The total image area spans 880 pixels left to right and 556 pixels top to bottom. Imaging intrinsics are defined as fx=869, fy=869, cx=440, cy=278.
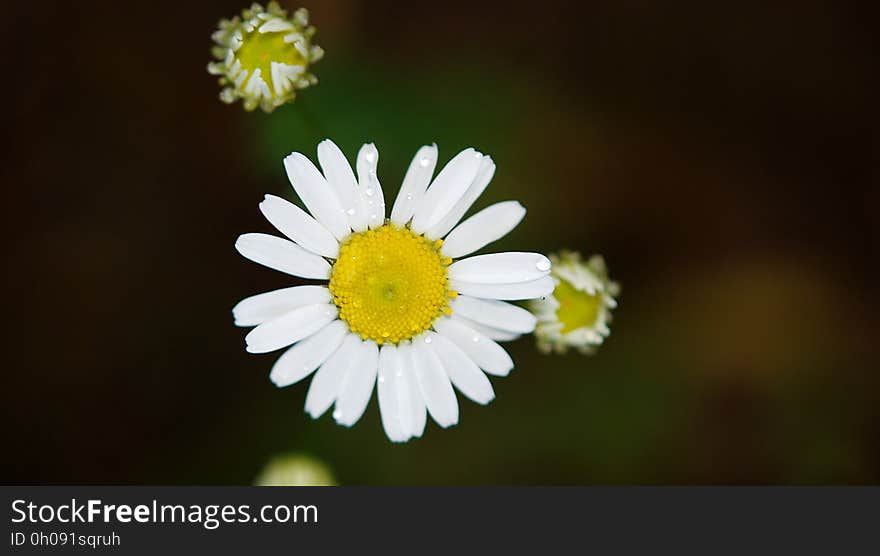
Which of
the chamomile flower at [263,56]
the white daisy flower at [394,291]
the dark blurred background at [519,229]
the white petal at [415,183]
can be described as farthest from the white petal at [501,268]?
the dark blurred background at [519,229]

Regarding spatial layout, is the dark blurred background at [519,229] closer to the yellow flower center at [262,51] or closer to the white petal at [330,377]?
the yellow flower center at [262,51]

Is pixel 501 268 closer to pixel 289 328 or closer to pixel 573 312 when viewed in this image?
pixel 573 312

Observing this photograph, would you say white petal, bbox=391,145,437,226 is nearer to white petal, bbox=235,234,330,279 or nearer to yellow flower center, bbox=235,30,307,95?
white petal, bbox=235,234,330,279

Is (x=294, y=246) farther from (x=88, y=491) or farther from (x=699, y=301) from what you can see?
(x=699, y=301)

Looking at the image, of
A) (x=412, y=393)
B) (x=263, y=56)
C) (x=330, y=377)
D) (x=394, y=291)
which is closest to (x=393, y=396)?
(x=412, y=393)

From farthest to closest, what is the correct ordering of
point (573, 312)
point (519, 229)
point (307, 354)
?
point (519, 229)
point (573, 312)
point (307, 354)

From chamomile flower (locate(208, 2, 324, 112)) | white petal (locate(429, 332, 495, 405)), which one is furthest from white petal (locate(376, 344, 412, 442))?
chamomile flower (locate(208, 2, 324, 112))

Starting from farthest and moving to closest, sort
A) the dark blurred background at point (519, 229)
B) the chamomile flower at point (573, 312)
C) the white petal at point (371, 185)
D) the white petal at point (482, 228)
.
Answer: the dark blurred background at point (519, 229), the chamomile flower at point (573, 312), the white petal at point (482, 228), the white petal at point (371, 185)
